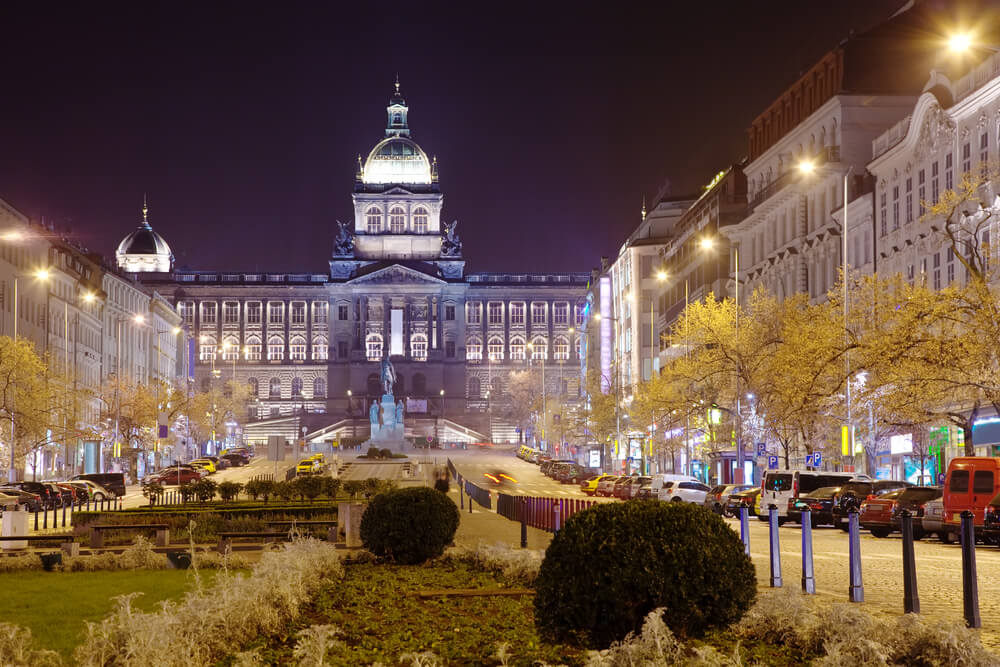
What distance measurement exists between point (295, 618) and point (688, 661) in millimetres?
5807

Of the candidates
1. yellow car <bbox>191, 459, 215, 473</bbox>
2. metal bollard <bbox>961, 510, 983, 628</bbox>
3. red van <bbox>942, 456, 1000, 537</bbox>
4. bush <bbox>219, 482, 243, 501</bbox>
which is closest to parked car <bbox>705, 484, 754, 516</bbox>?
red van <bbox>942, 456, 1000, 537</bbox>

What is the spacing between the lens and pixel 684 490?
184 ft

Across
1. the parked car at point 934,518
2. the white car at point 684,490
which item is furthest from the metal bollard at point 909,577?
the white car at point 684,490

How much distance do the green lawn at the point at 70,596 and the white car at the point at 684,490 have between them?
117 ft

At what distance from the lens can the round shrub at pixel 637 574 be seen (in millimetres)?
10742

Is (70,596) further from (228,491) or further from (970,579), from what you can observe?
(228,491)

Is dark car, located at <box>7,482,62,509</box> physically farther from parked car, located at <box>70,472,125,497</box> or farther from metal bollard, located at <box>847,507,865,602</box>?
metal bollard, located at <box>847,507,865,602</box>

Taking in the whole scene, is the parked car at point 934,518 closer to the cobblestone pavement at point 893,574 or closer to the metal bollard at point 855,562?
the cobblestone pavement at point 893,574

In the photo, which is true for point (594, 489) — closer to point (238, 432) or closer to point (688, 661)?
point (688, 661)

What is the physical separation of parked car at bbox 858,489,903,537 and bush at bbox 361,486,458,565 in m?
15.6

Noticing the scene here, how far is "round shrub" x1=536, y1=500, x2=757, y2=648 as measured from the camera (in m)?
10.7

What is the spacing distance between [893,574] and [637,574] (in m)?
12.1

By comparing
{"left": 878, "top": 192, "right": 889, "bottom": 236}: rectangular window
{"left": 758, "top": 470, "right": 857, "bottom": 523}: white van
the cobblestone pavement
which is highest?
{"left": 878, "top": 192, "right": 889, "bottom": 236}: rectangular window

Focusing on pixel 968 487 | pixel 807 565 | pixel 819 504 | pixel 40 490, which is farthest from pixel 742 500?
pixel 807 565
